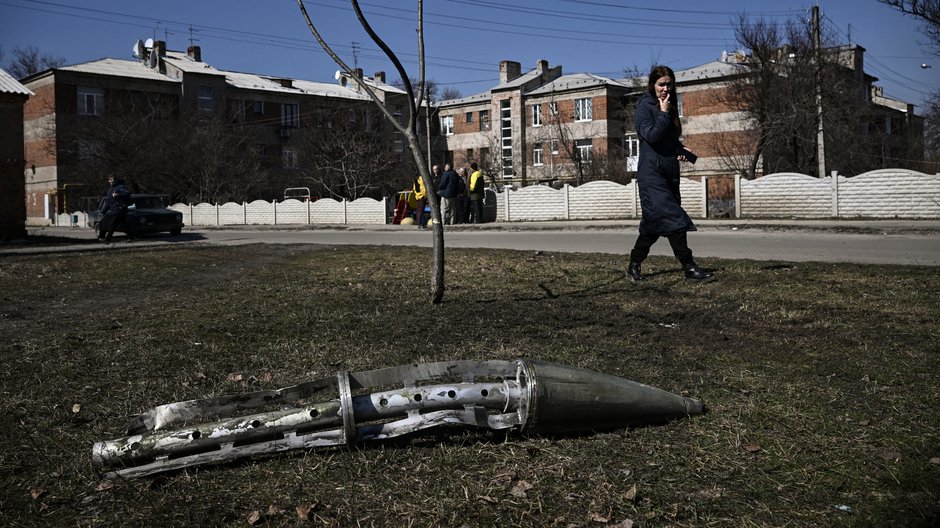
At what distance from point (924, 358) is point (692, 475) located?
2274 mm

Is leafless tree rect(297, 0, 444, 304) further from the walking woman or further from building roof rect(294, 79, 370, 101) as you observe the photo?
building roof rect(294, 79, 370, 101)

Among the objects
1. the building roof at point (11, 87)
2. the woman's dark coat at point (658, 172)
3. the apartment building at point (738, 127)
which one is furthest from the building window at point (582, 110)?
the woman's dark coat at point (658, 172)

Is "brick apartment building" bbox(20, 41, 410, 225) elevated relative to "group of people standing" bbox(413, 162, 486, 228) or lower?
elevated

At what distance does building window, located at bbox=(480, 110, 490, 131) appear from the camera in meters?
71.7

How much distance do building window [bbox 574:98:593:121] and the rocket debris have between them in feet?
197

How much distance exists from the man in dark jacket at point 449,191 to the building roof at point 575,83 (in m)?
36.1

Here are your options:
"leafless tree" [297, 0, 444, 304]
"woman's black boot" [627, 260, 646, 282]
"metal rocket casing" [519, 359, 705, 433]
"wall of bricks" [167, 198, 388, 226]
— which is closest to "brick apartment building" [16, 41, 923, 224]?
"wall of bricks" [167, 198, 388, 226]

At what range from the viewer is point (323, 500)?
294cm

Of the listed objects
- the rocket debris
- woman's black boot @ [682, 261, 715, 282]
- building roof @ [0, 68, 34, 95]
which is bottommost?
the rocket debris

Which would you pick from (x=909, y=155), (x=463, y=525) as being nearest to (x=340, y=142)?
(x=909, y=155)

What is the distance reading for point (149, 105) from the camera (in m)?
56.6

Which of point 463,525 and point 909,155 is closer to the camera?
point 463,525

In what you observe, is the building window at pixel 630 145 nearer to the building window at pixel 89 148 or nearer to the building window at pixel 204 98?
the building window at pixel 204 98

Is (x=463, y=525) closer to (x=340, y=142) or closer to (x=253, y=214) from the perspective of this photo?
(x=253, y=214)
